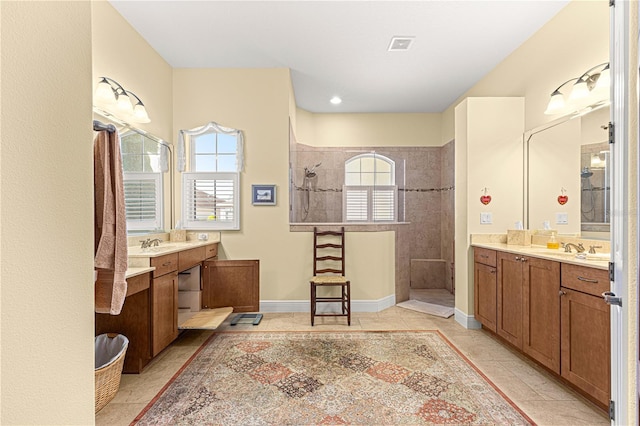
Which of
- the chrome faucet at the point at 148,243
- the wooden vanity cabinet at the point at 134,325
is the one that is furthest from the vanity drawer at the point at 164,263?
the chrome faucet at the point at 148,243

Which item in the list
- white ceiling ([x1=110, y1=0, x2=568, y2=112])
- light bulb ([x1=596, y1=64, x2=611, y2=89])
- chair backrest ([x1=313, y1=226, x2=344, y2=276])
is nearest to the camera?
light bulb ([x1=596, y1=64, x2=611, y2=89])

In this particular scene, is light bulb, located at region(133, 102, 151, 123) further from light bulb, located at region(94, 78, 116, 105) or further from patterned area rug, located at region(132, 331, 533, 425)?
patterned area rug, located at region(132, 331, 533, 425)

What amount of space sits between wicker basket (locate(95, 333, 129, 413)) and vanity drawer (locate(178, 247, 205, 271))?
3.30 feet

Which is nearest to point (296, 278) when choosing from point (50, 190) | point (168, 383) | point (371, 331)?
point (371, 331)

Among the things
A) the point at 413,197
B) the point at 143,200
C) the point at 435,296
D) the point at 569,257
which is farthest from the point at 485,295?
the point at 143,200

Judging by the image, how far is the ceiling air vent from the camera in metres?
3.12

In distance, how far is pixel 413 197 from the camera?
539 centimetres

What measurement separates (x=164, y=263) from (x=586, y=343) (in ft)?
9.98

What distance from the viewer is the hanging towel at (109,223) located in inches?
70.7

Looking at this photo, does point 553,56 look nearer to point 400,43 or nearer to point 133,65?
point 400,43

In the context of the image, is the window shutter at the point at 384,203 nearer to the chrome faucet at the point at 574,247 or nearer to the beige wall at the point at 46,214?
the chrome faucet at the point at 574,247

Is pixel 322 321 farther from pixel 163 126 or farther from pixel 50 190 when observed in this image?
pixel 50 190

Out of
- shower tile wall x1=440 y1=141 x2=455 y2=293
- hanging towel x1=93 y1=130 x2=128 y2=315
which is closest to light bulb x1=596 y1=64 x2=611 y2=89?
shower tile wall x1=440 y1=141 x2=455 y2=293

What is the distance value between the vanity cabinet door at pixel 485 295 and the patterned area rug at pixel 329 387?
0.51 m
